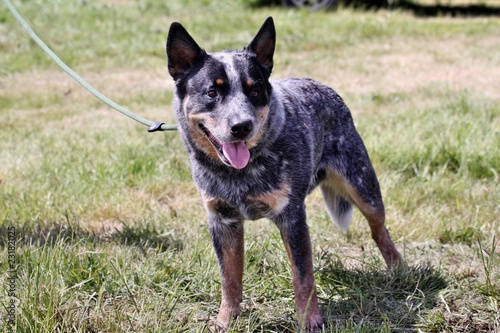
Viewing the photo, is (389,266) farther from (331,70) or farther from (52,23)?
(52,23)

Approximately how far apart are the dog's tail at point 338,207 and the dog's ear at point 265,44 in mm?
1070

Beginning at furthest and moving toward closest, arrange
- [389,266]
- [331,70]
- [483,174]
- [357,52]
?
[357,52] < [331,70] < [483,174] < [389,266]

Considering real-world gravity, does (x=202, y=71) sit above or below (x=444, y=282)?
above

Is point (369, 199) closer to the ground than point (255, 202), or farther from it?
closer to the ground

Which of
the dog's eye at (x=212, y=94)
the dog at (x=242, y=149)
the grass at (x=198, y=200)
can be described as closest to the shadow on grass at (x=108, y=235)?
the grass at (x=198, y=200)

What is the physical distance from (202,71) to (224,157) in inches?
17.1

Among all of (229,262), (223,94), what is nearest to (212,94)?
(223,94)

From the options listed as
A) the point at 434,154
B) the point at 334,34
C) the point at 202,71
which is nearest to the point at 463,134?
the point at 434,154

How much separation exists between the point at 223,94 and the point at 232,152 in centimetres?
27

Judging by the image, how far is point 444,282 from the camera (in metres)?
3.79

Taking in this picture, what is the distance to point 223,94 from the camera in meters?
3.26

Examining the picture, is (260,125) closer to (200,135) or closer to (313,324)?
(200,135)

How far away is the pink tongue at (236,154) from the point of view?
3223 mm

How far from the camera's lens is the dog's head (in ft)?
10.4
